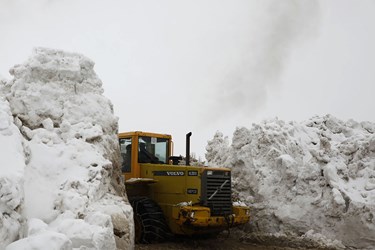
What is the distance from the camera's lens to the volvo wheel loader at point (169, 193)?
9297 millimetres

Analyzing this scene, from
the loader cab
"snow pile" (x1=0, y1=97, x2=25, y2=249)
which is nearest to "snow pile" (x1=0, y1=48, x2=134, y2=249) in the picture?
"snow pile" (x1=0, y1=97, x2=25, y2=249)

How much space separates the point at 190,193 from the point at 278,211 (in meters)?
2.75

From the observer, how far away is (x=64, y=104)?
7852 mm

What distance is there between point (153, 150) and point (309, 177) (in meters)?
4.03

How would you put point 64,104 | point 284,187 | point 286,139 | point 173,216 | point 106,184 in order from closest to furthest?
1. point 106,184
2. point 64,104
3. point 173,216
4. point 284,187
5. point 286,139

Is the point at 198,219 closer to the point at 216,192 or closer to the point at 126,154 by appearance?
the point at 216,192

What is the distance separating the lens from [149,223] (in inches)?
367

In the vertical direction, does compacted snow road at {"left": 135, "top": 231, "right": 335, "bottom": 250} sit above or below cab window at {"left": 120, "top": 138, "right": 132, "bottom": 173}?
below

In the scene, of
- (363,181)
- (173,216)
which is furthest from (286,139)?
(173,216)

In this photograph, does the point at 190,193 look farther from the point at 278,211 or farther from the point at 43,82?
the point at 43,82

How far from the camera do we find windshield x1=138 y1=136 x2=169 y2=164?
34.5 feet

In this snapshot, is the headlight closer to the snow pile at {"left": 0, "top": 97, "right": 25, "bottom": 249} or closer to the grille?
the grille

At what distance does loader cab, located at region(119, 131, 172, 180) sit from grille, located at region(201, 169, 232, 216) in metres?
1.46

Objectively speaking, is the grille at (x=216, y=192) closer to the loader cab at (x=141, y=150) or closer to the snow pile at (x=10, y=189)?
the loader cab at (x=141, y=150)
